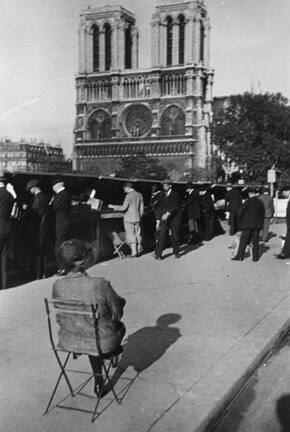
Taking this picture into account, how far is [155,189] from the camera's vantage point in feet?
50.7

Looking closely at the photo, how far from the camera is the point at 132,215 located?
12891 mm

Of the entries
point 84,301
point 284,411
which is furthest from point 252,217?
point 84,301

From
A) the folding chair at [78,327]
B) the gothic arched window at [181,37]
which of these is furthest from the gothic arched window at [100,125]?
the folding chair at [78,327]

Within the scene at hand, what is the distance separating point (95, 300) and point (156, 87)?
325ft

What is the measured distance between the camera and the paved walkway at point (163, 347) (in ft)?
13.4

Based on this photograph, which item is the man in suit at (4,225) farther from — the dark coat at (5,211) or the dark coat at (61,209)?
the dark coat at (61,209)

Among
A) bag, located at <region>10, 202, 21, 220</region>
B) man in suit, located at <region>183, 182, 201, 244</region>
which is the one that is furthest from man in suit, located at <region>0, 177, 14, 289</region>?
man in suit, located at <region>183, 182, 201, 244</region>

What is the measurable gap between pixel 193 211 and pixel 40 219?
7102 mm

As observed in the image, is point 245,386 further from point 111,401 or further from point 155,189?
point 155,189

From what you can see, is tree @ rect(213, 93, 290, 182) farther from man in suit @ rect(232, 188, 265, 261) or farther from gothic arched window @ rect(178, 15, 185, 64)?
gothic arched window @ rect(178, 15, 185, 64)

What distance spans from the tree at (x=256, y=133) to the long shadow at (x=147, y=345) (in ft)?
148

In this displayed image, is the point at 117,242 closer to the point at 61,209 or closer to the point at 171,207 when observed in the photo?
the point at 171,207

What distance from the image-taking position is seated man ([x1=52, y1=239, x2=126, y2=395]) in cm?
412

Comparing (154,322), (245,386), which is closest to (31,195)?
(154,322)
